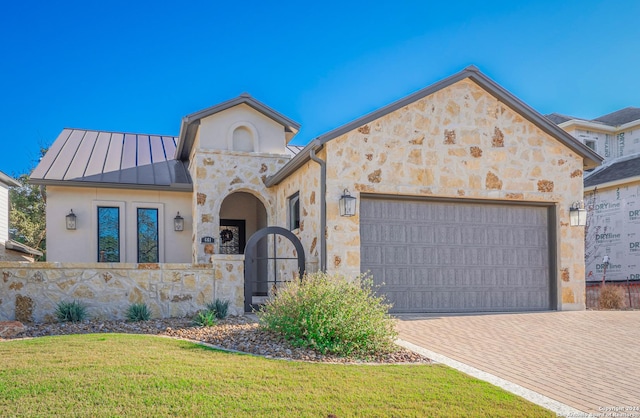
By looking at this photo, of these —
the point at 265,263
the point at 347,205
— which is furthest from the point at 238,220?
the point at 347,205

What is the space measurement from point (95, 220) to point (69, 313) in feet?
20.0

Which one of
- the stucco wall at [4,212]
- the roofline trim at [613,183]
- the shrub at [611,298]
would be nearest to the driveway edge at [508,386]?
the shrub at [611,298]

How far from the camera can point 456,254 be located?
1277 cm

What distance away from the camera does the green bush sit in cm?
764

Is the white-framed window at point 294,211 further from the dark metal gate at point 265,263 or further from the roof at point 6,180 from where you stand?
the roof at point 6,180

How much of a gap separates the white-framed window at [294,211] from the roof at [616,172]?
42.9 feet

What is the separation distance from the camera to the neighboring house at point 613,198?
1984 centimetres

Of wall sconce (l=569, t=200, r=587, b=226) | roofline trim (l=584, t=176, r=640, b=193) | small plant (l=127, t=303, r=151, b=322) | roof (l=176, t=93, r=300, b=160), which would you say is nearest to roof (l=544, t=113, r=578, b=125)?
roofline trim (l=584, t=176, r=640, b=193)

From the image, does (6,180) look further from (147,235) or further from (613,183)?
(613,183)

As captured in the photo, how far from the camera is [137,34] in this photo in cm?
1861

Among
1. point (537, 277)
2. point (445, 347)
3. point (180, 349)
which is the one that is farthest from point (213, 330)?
point (537, 277)

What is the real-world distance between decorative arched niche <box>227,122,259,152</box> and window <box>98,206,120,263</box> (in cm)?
413

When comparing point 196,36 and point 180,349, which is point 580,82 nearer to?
point 196,36

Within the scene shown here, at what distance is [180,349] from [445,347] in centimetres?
394
